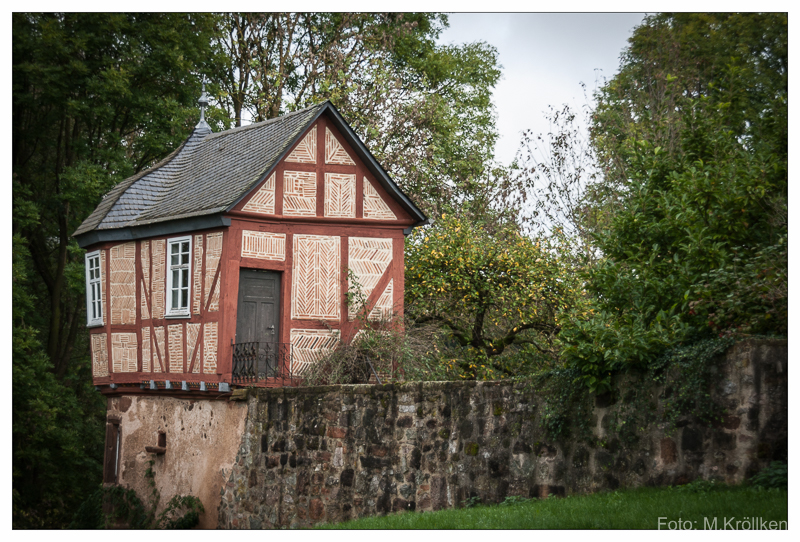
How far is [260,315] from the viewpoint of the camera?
13.4 metres

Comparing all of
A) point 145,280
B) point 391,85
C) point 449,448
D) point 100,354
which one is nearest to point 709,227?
point 449,448

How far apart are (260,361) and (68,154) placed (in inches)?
387

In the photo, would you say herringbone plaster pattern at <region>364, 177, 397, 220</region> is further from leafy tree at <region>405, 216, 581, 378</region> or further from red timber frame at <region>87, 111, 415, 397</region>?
leafy tree at <region>405, 216, 581, 378</region>

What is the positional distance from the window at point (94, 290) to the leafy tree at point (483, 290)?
552 cm

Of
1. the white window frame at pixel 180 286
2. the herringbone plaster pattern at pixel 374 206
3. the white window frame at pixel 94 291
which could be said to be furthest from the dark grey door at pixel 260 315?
the white window frame at pixel 94 291

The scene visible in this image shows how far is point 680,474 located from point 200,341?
313 inches

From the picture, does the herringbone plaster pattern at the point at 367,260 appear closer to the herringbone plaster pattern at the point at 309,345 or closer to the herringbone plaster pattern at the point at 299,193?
the herringbone plaster pattern at the point at 309,345

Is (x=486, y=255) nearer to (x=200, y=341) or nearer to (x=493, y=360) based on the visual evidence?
(x=493, y=360)

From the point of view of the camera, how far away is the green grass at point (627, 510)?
6.71 meters

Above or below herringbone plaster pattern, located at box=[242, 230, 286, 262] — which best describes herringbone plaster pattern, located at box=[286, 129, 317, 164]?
above

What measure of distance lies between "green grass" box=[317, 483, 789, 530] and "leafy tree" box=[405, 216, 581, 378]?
23.1 feet

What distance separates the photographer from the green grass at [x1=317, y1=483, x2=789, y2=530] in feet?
22.0

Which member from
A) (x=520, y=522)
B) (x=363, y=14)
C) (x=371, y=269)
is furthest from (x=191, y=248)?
(x=363, y=14)

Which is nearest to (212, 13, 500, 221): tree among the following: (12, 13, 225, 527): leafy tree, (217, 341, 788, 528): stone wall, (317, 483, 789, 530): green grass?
(12, 13, 225, 527): leafy tree
